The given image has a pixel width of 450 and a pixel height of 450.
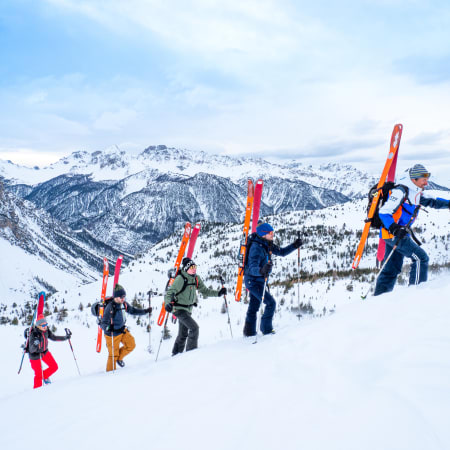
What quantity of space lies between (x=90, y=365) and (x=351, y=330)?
802 centimetres

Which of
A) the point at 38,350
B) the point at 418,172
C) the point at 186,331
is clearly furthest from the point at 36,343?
the point at 418,172

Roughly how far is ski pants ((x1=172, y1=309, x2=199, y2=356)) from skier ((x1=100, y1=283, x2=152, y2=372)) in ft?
4.32

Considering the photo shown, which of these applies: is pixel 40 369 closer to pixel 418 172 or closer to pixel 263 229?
pixel 263 229

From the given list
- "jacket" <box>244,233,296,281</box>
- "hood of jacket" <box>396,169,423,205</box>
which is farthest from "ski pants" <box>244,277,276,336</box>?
"hood of jacket" <box>396,169,423,205</box>

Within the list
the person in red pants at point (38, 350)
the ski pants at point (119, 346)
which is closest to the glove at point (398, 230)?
the ski pants at point (119, 346)

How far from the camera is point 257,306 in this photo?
6.22m

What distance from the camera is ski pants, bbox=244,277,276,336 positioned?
601 centimetres

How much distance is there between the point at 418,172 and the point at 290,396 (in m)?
Result: 4.32

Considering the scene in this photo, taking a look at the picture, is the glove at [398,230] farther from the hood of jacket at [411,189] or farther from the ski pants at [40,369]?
the ski pants at [40,369]

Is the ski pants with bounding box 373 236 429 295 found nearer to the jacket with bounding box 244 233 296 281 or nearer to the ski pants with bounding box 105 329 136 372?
the jacket with bounding box 244 233 296 281

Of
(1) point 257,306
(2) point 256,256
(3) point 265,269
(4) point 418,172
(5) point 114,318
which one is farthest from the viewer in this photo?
(5) point 114,318

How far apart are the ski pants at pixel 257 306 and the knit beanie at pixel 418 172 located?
3210 millimetres

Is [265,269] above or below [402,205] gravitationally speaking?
below

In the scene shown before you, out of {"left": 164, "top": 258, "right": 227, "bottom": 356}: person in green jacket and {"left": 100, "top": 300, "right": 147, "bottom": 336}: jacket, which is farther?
{"left": 100, "top": 300, "right": 147, "bottom": 336}: jacket
